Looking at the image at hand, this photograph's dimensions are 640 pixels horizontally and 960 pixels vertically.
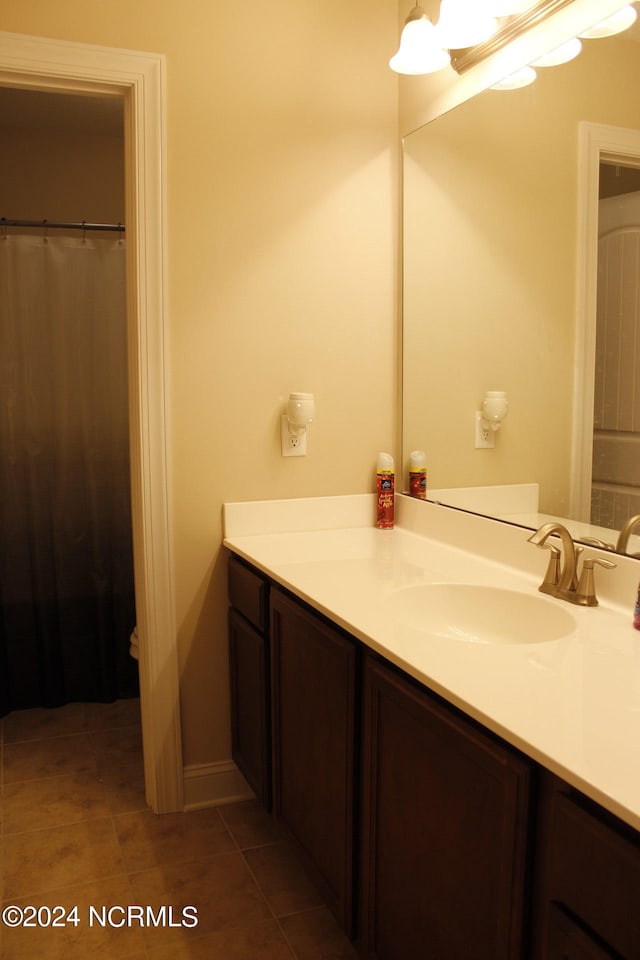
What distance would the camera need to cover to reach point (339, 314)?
7.42ft

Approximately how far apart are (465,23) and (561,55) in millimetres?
252

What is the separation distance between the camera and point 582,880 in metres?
0.87

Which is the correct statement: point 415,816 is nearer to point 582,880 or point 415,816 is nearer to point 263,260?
point 582,880

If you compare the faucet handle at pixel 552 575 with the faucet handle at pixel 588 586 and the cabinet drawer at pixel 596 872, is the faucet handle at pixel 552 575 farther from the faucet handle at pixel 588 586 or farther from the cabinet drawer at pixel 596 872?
the cabinet drawer at pixel 596 872

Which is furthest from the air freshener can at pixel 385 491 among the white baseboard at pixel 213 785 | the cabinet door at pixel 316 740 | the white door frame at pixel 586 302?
the white baseboard at pixel 213 785

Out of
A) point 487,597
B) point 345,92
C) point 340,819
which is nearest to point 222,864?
point 340,819

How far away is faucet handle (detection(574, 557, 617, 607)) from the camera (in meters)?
1.47

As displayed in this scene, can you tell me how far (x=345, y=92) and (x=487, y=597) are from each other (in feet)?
4.94

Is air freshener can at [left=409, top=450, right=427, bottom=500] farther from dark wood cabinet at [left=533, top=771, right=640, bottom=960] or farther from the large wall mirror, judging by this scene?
dark wood cabinet at [left=533, top=771, right=640, bottom=960]

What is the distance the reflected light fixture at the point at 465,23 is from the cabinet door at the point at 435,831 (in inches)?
55.8

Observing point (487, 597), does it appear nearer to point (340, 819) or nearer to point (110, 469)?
point (340, 819)

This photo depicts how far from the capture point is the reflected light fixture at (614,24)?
1.43 m

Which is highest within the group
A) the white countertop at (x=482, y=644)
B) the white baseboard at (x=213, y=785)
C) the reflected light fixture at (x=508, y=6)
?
the reflected light fixture at (x=508, y=6)

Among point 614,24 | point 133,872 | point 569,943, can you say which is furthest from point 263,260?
point 569,943
